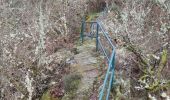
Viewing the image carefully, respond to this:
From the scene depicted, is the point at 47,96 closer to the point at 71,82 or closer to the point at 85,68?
the point at 71,82

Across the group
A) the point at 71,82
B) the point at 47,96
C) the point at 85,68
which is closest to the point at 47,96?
the point at 47,96

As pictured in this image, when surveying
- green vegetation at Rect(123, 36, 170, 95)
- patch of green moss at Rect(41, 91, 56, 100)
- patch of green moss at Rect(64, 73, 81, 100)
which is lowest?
patch of green moss at Rect(41, 91, 56, 100)

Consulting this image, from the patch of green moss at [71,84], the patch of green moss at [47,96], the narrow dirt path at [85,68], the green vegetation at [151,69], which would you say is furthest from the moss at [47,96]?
the green vegetation at [151,69]

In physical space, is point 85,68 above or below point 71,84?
above

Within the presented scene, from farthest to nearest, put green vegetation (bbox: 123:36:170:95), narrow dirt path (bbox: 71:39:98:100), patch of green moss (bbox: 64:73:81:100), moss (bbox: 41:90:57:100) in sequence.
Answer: moss (bbox: 41:90:57:100)
patch of green moss (bbox: 64:73:81:100)
narrow dirt path (bbox: 71:39:98:100)
green vegetation (bbox: 123:36:170:95)

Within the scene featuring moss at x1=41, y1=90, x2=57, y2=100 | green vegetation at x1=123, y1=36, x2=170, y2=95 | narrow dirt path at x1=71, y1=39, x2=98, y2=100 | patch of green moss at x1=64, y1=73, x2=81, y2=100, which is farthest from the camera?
moss at x1=41, y1=90, x2=57, y2=100

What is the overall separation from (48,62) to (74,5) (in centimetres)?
460

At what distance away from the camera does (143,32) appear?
7812 mm

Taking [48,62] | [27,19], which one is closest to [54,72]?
[48,62]

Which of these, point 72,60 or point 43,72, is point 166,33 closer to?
point 72,60

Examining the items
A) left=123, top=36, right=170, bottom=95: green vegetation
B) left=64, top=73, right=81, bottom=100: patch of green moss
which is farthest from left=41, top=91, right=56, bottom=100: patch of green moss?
left=123, top=36, right=170, bottom=95: green vegetation

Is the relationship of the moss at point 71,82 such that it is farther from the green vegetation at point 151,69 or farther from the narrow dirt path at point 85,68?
the green vegetation at point 151,69

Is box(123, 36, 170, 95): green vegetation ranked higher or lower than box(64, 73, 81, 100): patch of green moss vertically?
higher

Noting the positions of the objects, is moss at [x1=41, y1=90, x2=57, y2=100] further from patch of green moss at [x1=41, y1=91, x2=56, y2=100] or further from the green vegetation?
the green vegetation
